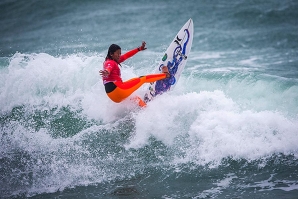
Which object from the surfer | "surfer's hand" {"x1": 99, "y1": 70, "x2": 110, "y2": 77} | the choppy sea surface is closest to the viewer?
the choppy sea surface

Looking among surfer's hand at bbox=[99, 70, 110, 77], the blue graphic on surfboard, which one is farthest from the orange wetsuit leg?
the blue graphic on surfboard

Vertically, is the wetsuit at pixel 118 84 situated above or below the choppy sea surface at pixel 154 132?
above

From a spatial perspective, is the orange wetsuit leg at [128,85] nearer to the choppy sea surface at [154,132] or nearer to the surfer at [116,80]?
the surfer at [116,80]

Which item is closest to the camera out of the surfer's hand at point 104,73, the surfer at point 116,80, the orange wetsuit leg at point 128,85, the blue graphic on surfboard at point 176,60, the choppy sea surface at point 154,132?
the choppy sea surface at point 154,132

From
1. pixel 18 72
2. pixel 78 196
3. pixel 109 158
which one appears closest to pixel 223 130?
pixel 109 158

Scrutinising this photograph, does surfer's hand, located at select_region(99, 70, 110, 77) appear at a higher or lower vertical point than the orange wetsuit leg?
higher

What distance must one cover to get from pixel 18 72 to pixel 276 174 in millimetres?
7115

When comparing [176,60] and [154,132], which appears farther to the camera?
[176,60]

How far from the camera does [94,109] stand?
873 centimetres

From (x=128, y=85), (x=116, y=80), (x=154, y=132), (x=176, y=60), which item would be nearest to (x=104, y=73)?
(x=116, y=80)

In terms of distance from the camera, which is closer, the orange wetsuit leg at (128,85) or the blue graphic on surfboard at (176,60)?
the orange wetsuit leg at (128,85)

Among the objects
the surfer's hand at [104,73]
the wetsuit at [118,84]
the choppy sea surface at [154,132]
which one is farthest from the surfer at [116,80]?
the choppy sea surface at [154,132]

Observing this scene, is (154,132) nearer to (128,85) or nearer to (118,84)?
(128,85)

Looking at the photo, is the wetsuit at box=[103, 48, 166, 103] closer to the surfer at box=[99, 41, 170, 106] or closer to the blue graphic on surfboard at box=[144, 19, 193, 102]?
the surfer at box=[99, 41, 170, 106]
